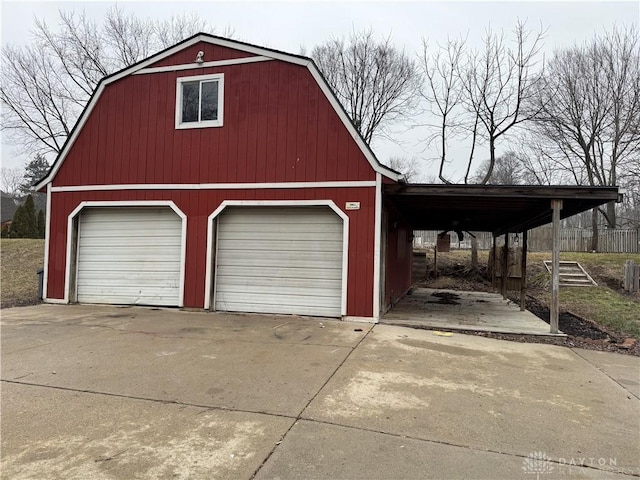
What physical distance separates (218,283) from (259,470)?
6.74m

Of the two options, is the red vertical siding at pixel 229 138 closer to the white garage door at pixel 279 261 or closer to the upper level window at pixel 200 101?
the upper level window at pixel 200 101

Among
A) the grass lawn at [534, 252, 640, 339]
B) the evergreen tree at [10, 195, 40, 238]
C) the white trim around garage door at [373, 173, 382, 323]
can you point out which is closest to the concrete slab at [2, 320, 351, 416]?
the white trim around garage door at [373, 173, 382, 323]

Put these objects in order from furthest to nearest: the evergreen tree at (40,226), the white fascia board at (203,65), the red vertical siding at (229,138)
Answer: the evergreen tree at (40,226), the white fascia board at (203,65), the red vertical siding at (229,138)

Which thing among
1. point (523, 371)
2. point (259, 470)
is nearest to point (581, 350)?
point (523, 371)

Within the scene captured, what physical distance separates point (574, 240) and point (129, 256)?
2481 cm

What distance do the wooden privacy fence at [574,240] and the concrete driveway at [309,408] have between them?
57.4ft

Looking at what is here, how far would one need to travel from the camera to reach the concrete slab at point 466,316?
7793 millimetres

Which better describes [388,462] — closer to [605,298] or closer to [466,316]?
[466,316]

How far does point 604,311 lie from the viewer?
10445 millimetres

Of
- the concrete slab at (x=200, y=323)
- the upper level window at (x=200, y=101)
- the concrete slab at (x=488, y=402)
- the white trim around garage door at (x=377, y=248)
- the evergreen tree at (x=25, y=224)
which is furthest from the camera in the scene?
the evergreen tree at (x=25, y=224)

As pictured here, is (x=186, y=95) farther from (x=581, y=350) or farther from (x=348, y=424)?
(x=581, y=350)

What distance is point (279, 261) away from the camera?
870cm

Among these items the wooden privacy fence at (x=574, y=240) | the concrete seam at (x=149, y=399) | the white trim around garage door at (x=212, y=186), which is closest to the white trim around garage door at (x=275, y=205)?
the white trim around garage door at (x=212, y=186)

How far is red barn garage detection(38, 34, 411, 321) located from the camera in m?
8.21
